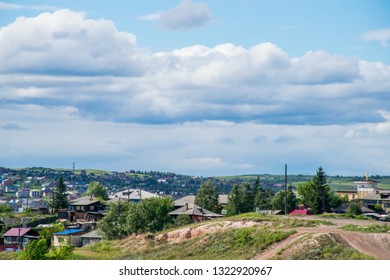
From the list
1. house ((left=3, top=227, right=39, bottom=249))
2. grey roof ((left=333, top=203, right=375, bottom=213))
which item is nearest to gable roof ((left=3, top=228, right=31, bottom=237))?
house ((left=3, top=227, right=39, bottom=249))

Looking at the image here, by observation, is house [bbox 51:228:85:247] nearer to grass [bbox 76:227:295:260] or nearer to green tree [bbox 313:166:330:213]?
grass [bbox 76:227:295:260]

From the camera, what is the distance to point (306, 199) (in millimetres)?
91438

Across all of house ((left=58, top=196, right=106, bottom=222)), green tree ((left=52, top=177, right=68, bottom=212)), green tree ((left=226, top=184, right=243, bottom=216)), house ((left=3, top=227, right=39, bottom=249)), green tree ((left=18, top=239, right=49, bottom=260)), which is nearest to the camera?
green tree ((left=18, top=239, right=49, bottom=260))

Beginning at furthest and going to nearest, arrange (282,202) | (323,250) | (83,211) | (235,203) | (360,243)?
(83,211)
(282,202)
(235,203)
(360,243)
(323,250)

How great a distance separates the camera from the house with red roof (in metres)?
82.1

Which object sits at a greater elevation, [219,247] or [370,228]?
[370,228]

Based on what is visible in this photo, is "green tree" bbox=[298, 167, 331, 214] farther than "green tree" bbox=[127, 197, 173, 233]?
Yes

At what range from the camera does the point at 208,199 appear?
305 ft

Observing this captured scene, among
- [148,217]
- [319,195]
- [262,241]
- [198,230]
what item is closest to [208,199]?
[319,195]

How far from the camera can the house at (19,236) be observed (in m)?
82.1

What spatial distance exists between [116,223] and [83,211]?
35452 mm

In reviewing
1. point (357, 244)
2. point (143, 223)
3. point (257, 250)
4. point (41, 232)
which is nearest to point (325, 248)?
point (357, 244)

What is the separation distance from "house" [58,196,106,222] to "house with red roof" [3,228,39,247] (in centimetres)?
1962

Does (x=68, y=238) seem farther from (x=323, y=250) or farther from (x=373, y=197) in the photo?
(x=373, y=197)
